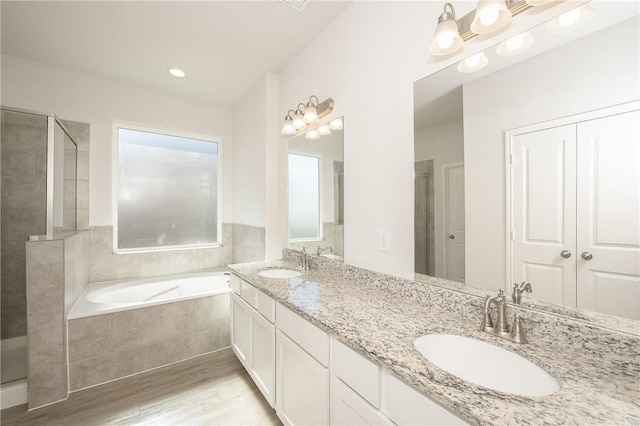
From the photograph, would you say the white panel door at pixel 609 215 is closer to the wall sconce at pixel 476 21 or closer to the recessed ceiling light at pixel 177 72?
the wall sconce at pixel 476 21

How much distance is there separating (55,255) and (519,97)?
2.86 meters

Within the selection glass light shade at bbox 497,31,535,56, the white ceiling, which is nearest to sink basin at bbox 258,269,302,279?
glass light shade at bbox 497,31,535,56

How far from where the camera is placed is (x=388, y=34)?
4.94 ft

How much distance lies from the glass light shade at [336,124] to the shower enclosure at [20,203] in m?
2.18

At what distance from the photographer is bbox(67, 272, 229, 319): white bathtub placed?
2090 mm

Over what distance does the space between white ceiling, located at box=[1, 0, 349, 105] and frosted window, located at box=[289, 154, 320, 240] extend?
3.26ft

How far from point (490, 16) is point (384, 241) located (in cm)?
112

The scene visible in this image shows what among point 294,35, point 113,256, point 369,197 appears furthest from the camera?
point 113,256

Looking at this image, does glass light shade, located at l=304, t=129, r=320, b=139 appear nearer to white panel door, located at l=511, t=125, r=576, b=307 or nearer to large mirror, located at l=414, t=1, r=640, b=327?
large mirror, located at l=414, t=1, r=640, b=327

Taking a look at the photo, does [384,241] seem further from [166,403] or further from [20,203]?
[20,203]

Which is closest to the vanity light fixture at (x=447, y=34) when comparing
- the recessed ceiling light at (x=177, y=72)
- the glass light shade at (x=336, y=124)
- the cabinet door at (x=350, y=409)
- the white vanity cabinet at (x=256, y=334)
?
the glass light shade at (x=336, y=124)

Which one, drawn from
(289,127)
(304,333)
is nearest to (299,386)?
(304,333)

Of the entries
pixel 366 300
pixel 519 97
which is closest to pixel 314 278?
pixel 366 300

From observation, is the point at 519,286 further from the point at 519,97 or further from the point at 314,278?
the point at 314,278
